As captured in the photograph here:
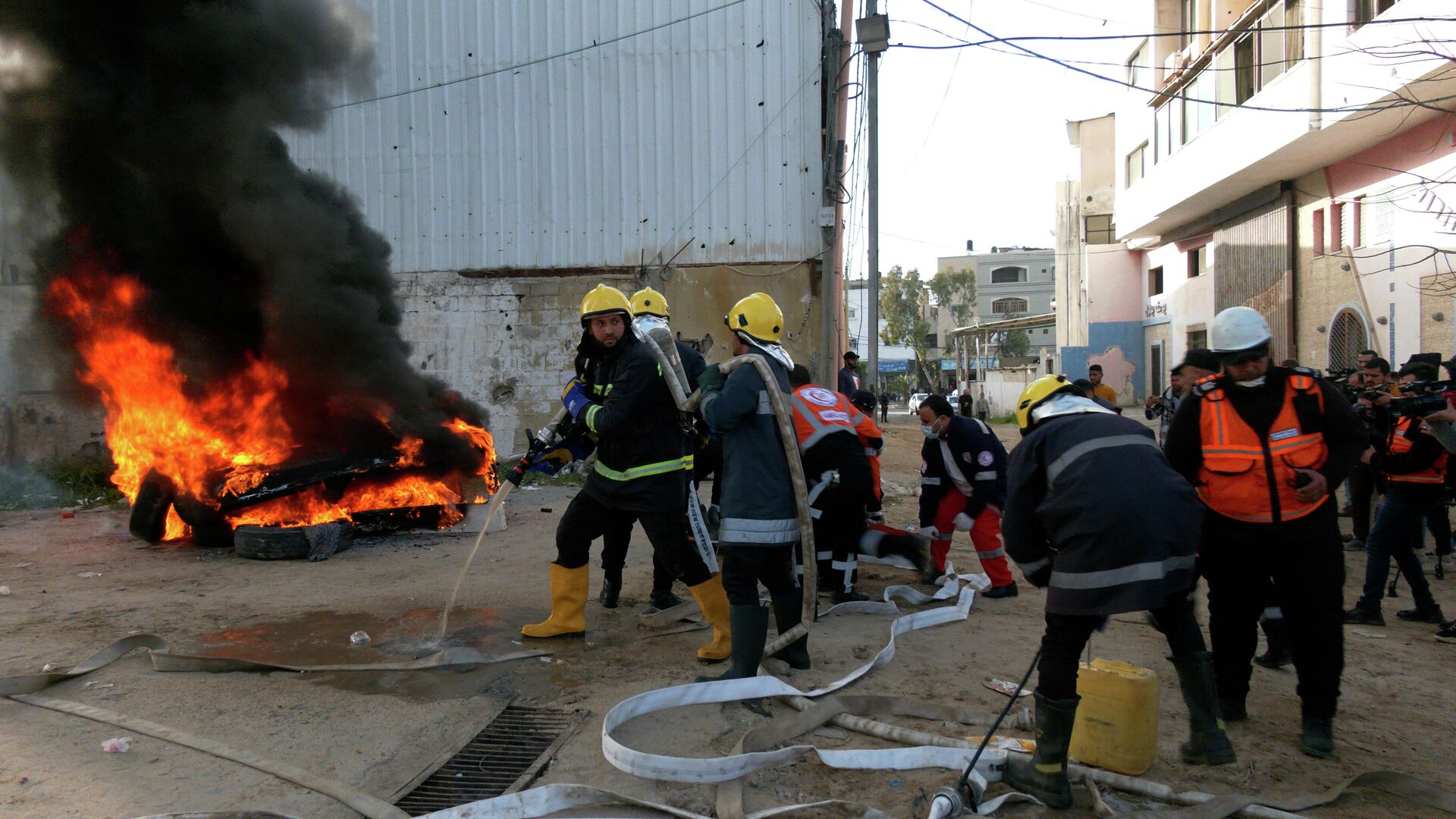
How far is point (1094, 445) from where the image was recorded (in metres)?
2.89

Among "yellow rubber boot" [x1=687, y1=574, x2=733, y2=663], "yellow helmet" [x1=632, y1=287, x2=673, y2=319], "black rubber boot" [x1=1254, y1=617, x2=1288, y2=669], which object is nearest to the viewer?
"black rubber boot" [x1=1254, y1=617, x2=1288, y2=669]

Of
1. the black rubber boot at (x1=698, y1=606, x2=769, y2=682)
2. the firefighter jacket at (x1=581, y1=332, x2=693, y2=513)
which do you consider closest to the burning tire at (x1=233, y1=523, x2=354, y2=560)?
the firefighter jacket at (x1=581, y1=332, x2=693, y2=513)

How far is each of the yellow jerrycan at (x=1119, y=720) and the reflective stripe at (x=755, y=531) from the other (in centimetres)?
130

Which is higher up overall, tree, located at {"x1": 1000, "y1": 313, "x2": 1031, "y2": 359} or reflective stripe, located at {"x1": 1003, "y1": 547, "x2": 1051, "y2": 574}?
tree, located at {"x1": 1000, "y1": 313, "x2": 1031, "y2": 359}

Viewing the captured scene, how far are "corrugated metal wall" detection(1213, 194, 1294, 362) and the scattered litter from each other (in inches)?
549

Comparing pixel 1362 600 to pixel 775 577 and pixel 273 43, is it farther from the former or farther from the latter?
pixel 273 43

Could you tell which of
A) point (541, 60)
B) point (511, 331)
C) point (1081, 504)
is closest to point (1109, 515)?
point (1081, 504)

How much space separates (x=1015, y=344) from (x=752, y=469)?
5459 centimetres

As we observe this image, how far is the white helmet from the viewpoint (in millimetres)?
3348

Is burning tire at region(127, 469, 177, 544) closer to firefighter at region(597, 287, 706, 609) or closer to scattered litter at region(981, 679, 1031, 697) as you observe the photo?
firefighter at region(597, 287, 706, 609)

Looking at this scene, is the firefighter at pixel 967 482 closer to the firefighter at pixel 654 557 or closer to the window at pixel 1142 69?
the firefighter at pixel 654 557

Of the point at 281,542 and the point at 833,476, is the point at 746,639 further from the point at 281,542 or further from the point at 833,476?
the point at 281,542

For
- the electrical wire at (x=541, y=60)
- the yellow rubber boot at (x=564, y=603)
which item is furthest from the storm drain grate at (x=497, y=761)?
the electrical wire at (x=541, y=60)

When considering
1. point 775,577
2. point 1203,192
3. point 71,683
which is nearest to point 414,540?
point 71,683
